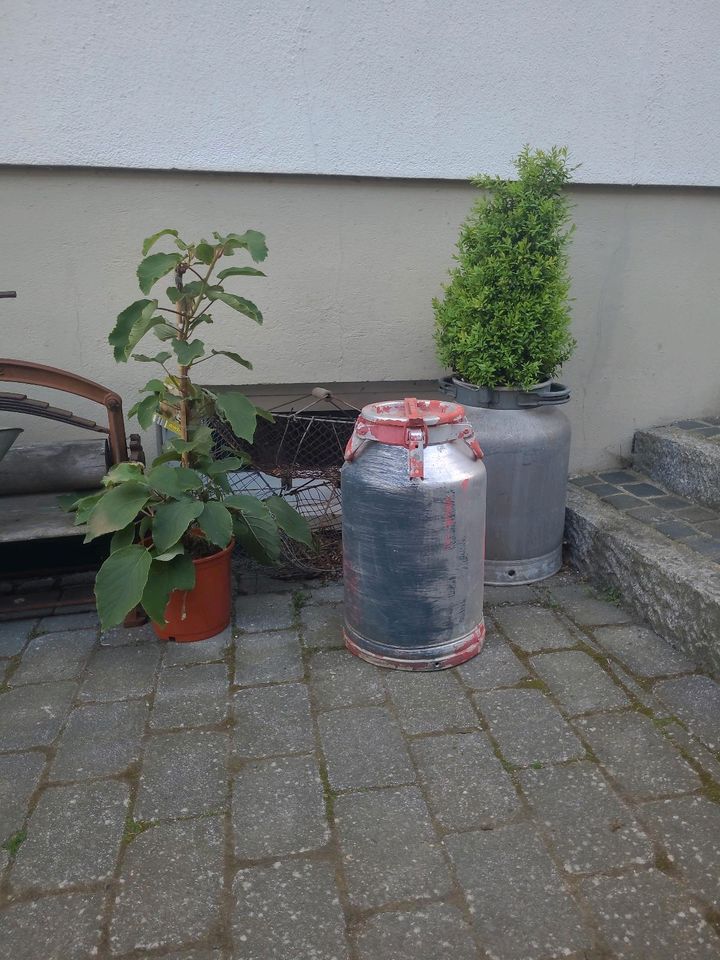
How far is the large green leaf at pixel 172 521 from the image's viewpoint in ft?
8.82

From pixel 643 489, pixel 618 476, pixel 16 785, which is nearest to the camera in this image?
pixel 16 785

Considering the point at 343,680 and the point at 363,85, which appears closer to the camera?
the point at 343,680

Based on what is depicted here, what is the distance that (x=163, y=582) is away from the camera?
2762 millimetres

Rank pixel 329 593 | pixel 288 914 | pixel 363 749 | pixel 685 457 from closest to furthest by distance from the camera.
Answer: pixel 288 914 < pixel 363 749 < pixel 329 593 < pixel 685 457

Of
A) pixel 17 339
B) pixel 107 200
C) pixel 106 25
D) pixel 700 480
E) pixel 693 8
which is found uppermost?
pixel 693 8

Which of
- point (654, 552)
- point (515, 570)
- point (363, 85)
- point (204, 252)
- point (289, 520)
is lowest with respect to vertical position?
point (515, 570)

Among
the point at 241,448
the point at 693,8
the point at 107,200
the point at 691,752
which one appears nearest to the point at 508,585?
the point at 691,752

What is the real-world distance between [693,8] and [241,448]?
126 inches

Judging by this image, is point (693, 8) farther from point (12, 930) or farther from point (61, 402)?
point (12, 930)

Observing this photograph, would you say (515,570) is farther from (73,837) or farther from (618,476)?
(73,837)

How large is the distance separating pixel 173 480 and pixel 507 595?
1611 millimetres

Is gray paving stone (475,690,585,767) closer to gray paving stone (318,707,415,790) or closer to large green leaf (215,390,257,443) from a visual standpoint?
gray paving stone (318,707,415,790)

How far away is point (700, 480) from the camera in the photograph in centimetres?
369

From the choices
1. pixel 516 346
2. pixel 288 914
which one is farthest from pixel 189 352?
pixel 288 914
